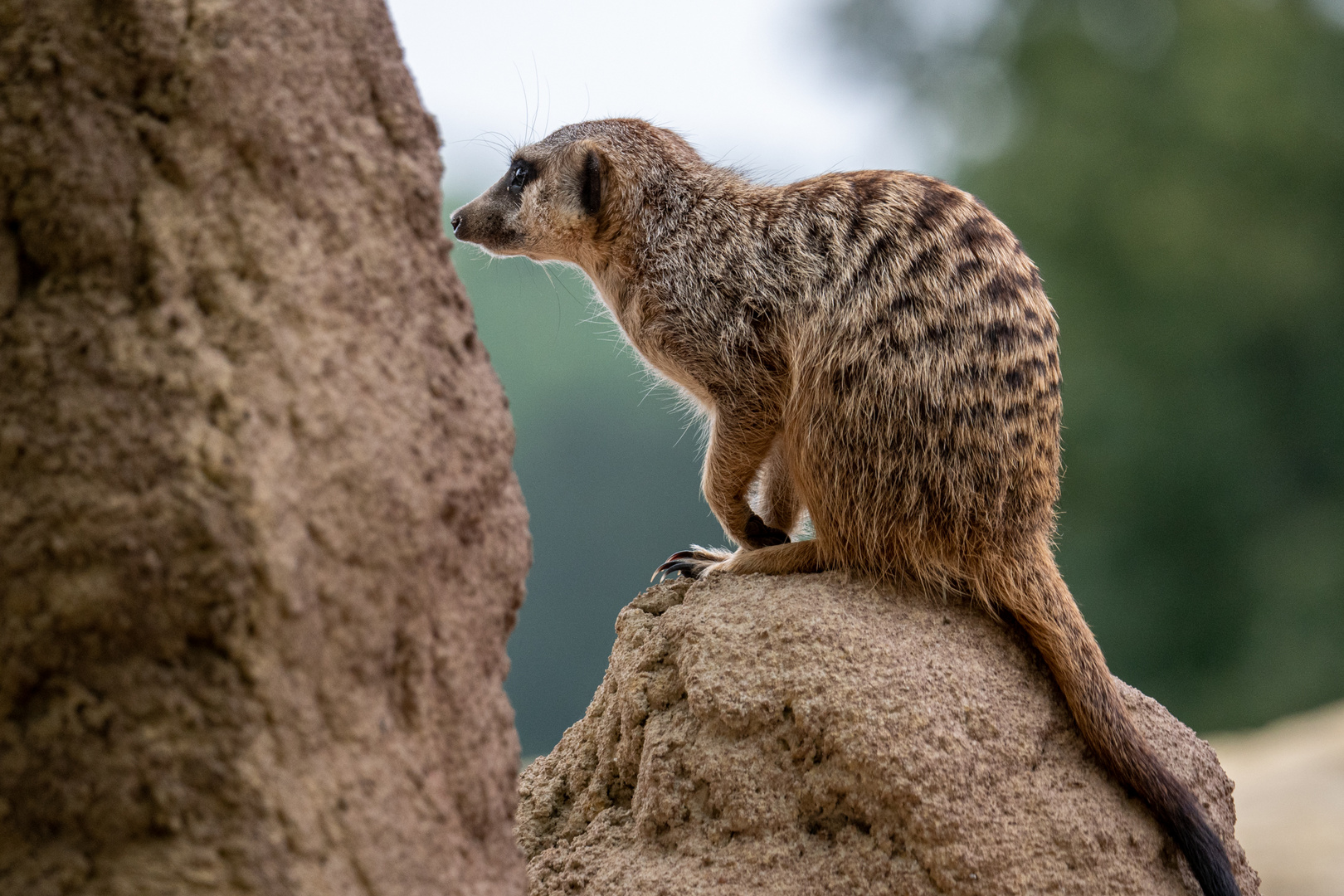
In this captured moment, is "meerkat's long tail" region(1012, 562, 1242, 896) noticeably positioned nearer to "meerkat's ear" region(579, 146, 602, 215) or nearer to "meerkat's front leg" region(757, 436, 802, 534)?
"meerkat's front leg" region(757, 436, 802, 534)

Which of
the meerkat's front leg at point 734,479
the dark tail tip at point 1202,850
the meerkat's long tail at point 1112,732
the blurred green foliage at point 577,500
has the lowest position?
the dark tail tip at point 1202,850

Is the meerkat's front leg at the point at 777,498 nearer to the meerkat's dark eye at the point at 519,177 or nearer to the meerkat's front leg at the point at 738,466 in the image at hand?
the meerkat's front leg at the point at 738,466

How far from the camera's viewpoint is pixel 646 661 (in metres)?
2.33

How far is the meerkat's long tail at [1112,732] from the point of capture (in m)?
2.15

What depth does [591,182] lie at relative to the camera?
296cm

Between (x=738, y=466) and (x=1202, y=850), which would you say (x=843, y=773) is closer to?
(x=1202, y=850)

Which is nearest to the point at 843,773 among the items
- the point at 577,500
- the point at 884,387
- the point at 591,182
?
the point at 884,387

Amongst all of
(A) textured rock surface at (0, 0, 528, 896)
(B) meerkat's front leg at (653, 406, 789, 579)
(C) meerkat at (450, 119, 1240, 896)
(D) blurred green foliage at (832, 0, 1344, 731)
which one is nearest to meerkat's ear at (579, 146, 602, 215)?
(C) meerkat at (450, 119, 1240, 896)

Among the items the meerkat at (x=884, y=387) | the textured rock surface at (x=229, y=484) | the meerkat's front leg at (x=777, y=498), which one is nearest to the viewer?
the textured rock surface at (x=229, y=484)

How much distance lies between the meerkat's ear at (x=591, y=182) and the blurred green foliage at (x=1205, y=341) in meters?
6.73

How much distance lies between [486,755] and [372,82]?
3.00 feet

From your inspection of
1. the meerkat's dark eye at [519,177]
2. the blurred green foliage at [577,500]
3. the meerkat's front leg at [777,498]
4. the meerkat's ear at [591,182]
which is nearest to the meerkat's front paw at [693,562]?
the meerkat's front leg at [777,498]

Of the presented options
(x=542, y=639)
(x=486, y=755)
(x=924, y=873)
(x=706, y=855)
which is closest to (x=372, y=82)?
(x=486, y=755)

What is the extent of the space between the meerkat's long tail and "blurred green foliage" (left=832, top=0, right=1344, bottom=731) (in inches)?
269
